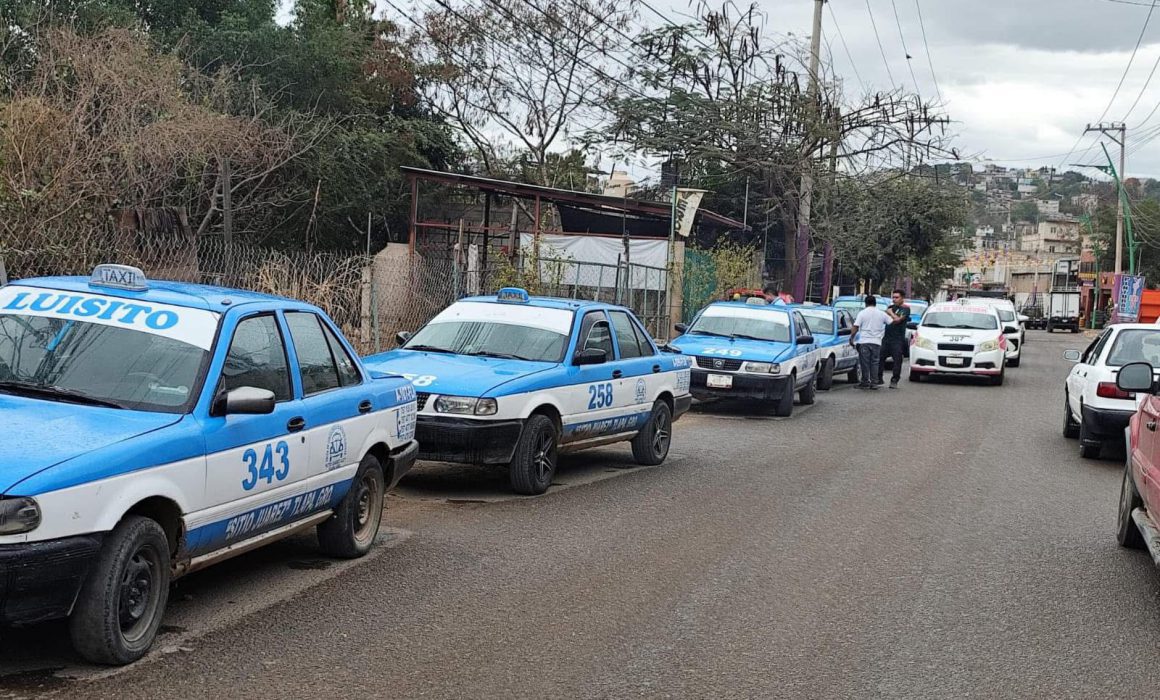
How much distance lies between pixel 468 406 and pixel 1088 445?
774 centimetres

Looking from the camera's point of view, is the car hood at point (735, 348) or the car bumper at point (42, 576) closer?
the car bumper at point (42, 576)

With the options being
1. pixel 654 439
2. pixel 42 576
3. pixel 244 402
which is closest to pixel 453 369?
pixel 654 439

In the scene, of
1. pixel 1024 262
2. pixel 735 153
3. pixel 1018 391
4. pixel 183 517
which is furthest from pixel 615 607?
pixel 1024 262

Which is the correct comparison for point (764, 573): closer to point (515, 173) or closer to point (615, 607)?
point (615, 607)

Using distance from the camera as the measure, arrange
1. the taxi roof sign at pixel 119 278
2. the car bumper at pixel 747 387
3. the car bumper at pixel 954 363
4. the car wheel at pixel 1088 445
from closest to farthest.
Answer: the taxi roof sign at pixel 119 278
the car wheel at pixel 1088 445
the car bumper at pixel 747 387
the car bumper at pixel 954 363

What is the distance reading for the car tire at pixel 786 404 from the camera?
17.4 m

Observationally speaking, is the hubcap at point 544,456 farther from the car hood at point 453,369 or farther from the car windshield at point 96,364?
the car windshield at point 96,364

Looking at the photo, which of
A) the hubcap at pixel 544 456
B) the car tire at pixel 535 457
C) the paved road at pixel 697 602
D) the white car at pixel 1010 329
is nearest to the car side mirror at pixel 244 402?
the paved road at pixel 697 602

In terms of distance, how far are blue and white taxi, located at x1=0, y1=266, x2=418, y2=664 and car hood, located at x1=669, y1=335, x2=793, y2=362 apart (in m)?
10.1

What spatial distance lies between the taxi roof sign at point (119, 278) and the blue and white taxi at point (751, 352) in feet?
37.3

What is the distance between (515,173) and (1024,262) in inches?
4310

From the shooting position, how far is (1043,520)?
381 inches

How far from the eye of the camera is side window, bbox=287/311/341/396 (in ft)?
22.3

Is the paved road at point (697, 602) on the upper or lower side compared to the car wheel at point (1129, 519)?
lower
